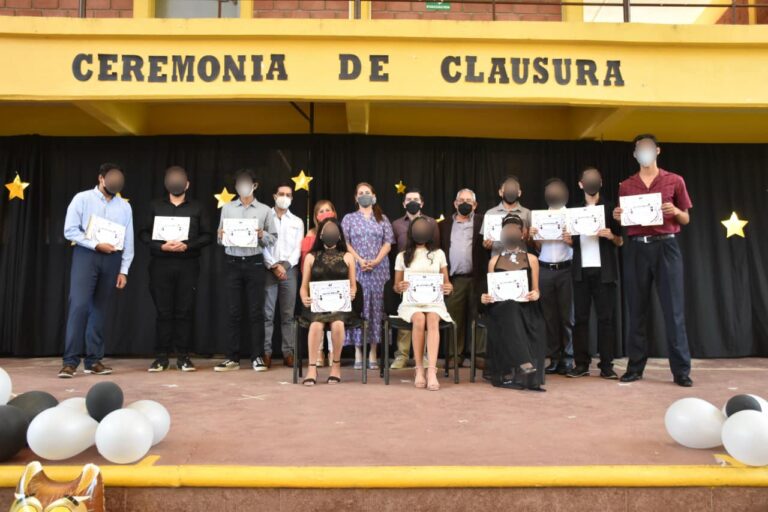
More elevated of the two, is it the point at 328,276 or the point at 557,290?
the point at 328,276

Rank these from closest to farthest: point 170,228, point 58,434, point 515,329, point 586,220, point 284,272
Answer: point 58,434, point 515,329, point 586,220, point 170,228, point 284,272

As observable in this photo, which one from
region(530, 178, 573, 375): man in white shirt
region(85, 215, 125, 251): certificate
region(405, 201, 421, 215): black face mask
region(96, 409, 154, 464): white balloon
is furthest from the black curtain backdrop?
region(96, 409, 154, 464): white balloon

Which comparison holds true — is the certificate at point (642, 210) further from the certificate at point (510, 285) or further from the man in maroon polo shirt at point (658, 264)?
the certificate at point (510, 285)

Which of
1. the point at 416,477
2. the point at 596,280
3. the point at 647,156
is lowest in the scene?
the point at 416,477

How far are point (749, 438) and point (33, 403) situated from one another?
308 cm

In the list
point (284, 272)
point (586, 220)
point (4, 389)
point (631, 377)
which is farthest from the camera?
point (284, 272)

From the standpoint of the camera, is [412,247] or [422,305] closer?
[422,305]

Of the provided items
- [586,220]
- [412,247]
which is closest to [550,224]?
[586,220]

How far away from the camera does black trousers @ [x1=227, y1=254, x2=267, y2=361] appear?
5348mm

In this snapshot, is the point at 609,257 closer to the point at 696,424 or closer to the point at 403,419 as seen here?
the point at 696,424

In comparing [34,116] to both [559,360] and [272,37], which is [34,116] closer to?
[272,37]

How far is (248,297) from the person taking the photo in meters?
5.43

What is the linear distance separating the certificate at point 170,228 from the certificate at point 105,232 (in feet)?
0.90

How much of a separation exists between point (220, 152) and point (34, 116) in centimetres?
223
